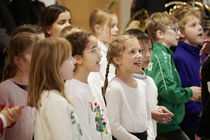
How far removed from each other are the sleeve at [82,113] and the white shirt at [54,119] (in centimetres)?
25

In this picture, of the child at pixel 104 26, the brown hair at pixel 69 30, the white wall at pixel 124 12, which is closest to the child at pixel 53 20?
the child at pixel 104 26

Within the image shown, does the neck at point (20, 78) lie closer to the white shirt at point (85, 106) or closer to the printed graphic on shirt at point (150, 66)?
the white shirt at point (85, 106)

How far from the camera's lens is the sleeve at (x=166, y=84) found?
11.7ft

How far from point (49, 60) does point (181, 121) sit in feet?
6.22

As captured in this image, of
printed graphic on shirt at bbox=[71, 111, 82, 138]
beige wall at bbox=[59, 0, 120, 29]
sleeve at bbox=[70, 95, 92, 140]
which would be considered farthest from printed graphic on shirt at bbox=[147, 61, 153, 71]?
beige wall at bbox=[59, 0, 120, 29]

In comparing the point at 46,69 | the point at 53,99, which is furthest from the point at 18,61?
the point at 53,99

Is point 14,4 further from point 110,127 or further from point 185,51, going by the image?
point 110,127

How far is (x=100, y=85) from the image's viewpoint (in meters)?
3.30

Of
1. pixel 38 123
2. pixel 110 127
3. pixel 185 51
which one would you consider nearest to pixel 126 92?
pixel 110 127

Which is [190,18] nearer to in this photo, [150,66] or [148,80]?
[150,66]

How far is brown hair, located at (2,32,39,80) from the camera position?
252 cm

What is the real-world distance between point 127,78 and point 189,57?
47.2 inches

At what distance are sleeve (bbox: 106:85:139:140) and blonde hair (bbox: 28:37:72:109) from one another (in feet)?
2.51

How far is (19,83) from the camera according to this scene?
254 cm
